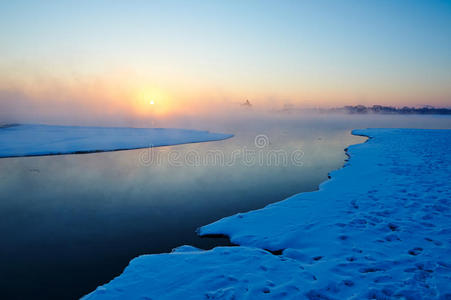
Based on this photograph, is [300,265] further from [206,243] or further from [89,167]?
[89,167]

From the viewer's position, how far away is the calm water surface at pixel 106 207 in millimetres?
4625

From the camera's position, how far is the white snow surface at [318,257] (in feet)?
11.8

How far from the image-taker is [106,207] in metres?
7.79

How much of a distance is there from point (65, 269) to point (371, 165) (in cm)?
1353

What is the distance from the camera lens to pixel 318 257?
461cm

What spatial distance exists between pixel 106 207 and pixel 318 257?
20.9 ft

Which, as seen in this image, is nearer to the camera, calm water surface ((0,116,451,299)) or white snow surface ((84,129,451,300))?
white snow surface ((84,129,451,300))

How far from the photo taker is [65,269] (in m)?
4.62

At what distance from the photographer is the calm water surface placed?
4625 millimetres

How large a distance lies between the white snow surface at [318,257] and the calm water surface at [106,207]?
765 mm

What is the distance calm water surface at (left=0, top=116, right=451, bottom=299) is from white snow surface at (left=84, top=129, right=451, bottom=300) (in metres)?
0.77

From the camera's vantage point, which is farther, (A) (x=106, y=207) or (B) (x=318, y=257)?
(A) (x=106, y=207)

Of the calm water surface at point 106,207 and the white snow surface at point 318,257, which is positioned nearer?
the white snow surface at point 318,257

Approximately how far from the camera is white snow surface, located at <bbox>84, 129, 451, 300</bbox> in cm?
360
